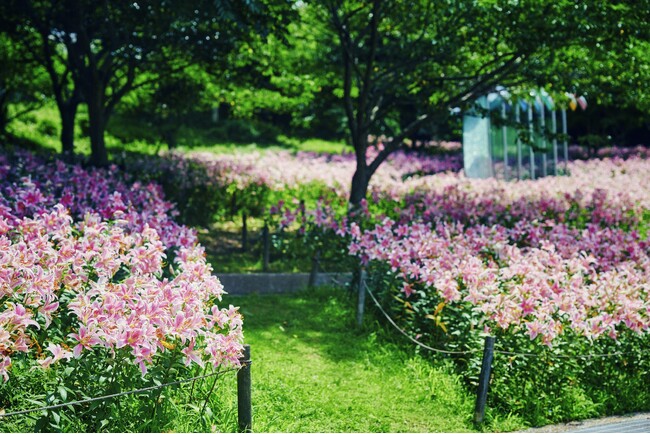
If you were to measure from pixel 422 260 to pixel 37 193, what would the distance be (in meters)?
3.80

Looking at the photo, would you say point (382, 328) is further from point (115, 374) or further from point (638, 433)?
point (115, 374)

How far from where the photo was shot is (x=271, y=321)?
7480mm

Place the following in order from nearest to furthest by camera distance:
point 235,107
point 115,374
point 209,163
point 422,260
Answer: point 115,374, point 422,260, point 209,163, point 235,107

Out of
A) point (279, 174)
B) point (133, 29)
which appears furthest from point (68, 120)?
Result: point (279, 174)

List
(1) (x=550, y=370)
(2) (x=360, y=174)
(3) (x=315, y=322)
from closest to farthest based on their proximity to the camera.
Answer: (1) (x=550, y=370) < (3) (x=315, y=322) < (2) (x=360, y=174)

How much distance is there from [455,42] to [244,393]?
7.37m

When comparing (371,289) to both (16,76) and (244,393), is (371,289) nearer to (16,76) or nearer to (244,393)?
(244,393)

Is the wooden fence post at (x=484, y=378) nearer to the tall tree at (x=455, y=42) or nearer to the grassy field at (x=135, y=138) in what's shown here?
the tall tree at (x=455, y=42)

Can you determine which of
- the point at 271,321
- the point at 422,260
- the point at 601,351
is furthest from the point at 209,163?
the point at 601,351

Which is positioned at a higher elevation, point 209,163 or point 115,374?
point 209,163

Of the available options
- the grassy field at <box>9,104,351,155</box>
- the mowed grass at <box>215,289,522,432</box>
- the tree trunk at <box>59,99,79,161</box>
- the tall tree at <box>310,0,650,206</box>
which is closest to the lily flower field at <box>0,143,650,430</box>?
the mowed grass at <box>215,289,522,432</box>

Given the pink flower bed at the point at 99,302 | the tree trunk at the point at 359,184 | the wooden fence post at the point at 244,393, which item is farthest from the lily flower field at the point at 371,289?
the tree trunk at the point at 359,184

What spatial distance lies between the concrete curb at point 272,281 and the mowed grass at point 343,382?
4.07ft

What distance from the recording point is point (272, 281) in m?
9.17
